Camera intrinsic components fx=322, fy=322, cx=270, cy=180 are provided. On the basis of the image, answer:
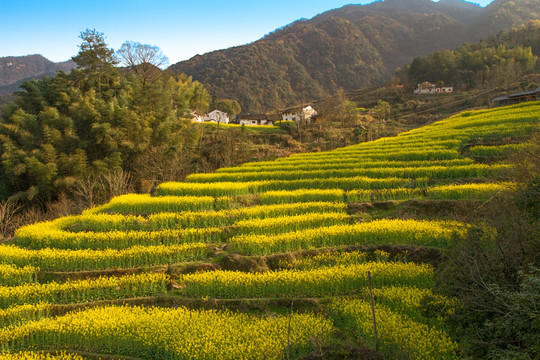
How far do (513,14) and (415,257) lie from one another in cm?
15360

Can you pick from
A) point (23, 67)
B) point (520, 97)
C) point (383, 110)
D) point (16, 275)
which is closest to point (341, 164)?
point (16, 275)

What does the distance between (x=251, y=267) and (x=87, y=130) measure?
72.8ft

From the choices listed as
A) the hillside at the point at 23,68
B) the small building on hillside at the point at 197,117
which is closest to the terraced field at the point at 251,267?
the small building on hillside at the point at 197,117

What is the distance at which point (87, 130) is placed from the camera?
25.6 m

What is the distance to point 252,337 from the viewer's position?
251 inches

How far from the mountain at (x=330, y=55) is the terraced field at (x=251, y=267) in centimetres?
6678

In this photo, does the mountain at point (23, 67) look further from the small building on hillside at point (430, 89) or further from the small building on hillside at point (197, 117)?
the small building on hillside at point (430, 89)

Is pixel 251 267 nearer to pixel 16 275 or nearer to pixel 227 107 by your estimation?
pixel 16 275

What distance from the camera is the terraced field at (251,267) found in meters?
6.47

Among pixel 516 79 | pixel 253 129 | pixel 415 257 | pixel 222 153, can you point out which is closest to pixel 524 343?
pixel 415 257

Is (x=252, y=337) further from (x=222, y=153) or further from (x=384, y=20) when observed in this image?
(x=384, y=20)

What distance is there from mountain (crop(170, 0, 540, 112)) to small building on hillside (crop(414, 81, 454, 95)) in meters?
32.0

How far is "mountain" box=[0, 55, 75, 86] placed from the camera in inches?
3029

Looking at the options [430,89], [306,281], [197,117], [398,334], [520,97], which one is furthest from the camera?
[430,89]
